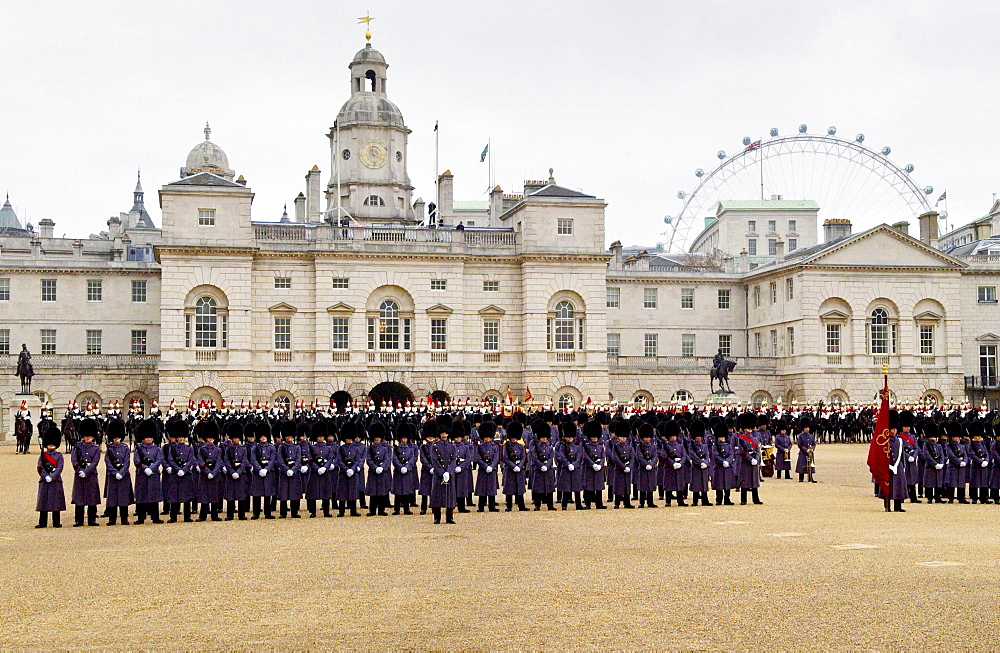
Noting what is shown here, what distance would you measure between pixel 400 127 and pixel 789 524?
165 ft

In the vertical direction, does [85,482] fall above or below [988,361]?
below

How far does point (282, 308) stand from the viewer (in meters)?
55.0

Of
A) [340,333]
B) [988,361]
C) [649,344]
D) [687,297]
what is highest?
[687,297]

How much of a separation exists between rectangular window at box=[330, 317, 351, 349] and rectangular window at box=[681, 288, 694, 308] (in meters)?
17.8

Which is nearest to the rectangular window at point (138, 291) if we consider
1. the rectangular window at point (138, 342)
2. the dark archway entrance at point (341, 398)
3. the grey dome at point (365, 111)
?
the rectangular window at point (138, 342)

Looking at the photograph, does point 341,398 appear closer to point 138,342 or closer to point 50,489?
point 138,342

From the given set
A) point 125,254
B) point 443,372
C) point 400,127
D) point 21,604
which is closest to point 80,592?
point 21,604

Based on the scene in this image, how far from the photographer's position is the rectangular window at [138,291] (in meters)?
61.5

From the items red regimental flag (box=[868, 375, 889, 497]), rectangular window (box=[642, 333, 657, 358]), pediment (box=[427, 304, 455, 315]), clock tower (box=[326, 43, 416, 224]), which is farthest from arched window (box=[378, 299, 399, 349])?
red regimental flag (box=[868, 375, 889, 497])

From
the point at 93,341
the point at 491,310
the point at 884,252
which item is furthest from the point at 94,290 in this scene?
the point at 884,252

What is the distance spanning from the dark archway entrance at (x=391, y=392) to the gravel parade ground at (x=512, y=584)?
116 feet

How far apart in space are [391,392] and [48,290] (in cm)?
1731

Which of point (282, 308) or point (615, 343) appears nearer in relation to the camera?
point (282, 308)

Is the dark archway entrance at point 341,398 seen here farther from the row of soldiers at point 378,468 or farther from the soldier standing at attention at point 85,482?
the soldier standing at attention at point 85,482
